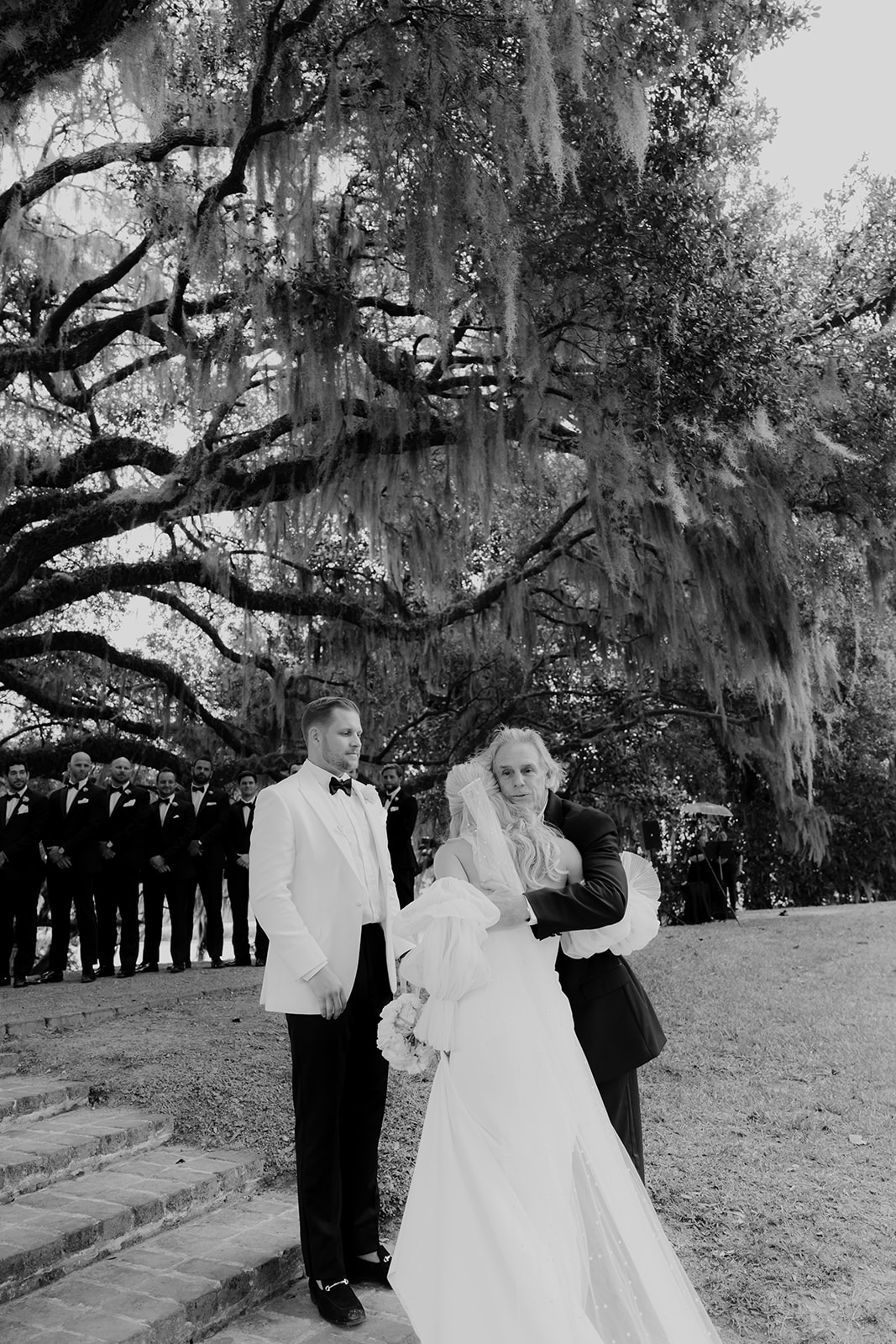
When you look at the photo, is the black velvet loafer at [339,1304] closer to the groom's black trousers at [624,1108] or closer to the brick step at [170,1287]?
the brick step at [170,1287]

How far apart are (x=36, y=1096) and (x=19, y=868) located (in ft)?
13.6

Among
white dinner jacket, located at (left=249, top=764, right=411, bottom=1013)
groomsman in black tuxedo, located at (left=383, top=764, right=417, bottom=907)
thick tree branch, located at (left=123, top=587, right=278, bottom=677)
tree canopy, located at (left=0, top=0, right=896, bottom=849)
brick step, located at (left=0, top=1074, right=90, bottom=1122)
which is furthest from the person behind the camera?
thick tree branch, located at (left=123, top=587, right=278, bottom=677)

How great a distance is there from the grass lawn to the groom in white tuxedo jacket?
0.82 meters

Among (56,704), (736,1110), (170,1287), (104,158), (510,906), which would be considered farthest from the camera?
(56,704)

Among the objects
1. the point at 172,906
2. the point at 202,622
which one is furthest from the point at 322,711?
the point at 202,622

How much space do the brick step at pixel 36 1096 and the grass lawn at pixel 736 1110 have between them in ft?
0.40

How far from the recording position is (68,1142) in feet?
13.5

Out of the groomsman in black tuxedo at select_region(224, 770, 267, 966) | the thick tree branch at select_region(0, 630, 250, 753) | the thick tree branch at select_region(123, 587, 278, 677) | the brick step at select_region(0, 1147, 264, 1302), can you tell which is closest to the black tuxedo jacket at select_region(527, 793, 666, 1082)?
the brick step at select_region(0, 1147, 264, 1302)

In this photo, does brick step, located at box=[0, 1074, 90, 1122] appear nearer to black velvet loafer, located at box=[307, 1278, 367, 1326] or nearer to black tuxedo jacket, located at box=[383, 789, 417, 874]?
black velvet loafer, located at box=[307, 1278, 367, 1326]

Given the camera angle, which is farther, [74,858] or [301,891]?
[74,858]

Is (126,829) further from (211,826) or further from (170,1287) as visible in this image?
(170,1287)

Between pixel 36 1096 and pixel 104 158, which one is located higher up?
pixel 104 158

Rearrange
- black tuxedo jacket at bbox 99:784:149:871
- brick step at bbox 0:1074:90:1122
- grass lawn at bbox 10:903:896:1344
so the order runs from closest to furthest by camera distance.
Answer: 1. grass lawn at bbox 10:903:896:1344
2. brick step at bbox 0:1074:90:1122
3. black tuxedo jacket at bbox 99:784:149:871

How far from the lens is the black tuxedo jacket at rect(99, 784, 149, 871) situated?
874cm
